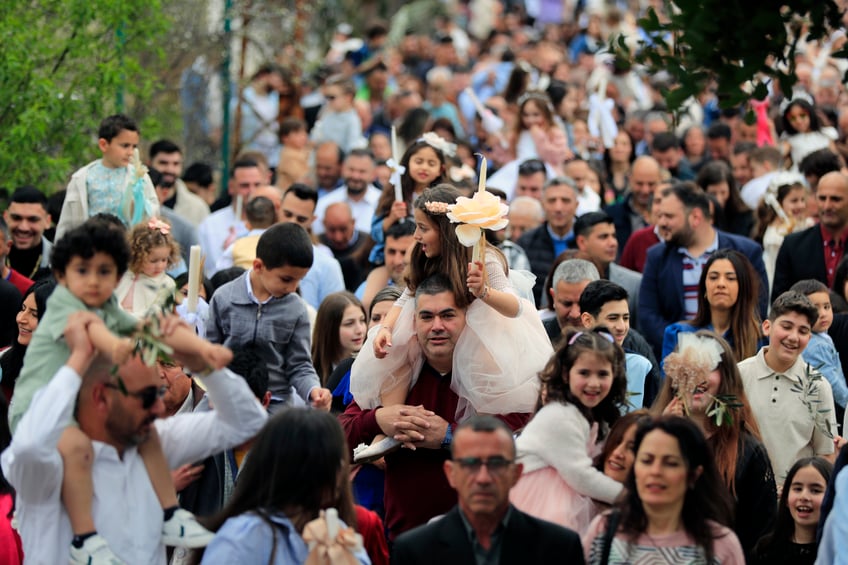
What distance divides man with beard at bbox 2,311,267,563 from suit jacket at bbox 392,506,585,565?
0.74 meters

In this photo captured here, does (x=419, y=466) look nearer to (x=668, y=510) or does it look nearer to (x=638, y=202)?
(x=668, y=510)

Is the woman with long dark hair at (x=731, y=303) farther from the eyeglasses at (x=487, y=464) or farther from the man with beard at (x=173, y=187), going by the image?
the man with beard at (x=173, y=187)

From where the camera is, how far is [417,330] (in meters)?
6.96

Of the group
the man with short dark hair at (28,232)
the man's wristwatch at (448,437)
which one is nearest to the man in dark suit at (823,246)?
the man's wristwatch at (448,437)

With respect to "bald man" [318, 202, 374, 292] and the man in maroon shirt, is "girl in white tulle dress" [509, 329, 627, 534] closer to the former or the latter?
the man in maroon shirt

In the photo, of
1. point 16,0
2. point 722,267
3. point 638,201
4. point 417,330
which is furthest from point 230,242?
point 417,330

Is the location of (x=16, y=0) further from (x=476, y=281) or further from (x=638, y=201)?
(x=476, y=281)

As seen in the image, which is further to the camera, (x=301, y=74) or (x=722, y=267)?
(x=301, y=74)

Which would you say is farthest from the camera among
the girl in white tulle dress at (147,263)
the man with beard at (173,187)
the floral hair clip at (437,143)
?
the man with beard at (173,187)

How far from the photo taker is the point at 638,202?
516 inches

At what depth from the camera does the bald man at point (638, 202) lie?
13.0 m

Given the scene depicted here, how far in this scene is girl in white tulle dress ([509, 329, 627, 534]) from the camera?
6.09m

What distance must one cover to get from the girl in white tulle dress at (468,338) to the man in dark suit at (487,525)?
1.29m

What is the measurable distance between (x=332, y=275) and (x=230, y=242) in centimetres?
183
